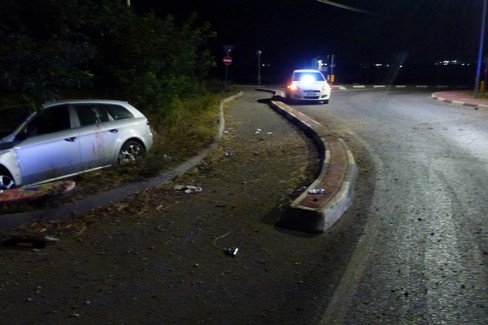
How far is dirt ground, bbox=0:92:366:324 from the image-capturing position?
151 inches

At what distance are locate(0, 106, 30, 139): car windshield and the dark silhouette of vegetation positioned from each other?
0.30m

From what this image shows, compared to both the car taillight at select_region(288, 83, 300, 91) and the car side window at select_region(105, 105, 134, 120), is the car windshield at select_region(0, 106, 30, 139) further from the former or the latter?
the car taillight at select_region(288, 83, 300, 91)

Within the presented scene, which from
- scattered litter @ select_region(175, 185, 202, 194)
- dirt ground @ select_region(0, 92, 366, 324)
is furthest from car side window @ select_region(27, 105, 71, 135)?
scattered litter @ select_region(175, 185, 202, 194)

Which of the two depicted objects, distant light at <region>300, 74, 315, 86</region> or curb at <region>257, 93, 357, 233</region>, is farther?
distant light at <region>300, 74, 315, 86</region>

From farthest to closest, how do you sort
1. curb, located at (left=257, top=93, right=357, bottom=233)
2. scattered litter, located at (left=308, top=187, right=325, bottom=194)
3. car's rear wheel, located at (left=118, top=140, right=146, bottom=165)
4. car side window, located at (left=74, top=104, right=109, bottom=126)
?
car's rear wheel, located at (left=118, top=140, right=146, bottom=165), car side window, located at (left=74, top=104, right=109, bottom=126), scattered litter, located at (left=308, top=187, right=325, bottom=194), curb, located at (left=257, top=93, right=357, bottom=233)

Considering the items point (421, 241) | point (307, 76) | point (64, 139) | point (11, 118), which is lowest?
point (421, 241)

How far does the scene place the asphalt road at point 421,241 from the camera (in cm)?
384

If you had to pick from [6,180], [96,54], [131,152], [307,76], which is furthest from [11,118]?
[307,76]

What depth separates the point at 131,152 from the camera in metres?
8.91

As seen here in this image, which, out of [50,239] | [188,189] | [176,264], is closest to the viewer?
[176,264]

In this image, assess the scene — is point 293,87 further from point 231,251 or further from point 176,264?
point 176,264

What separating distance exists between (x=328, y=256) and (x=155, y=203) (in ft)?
9.16

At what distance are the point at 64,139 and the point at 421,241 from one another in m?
5.29

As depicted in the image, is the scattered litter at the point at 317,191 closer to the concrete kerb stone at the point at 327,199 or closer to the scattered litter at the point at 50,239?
the concrete kerb stone at the point at 327,199
